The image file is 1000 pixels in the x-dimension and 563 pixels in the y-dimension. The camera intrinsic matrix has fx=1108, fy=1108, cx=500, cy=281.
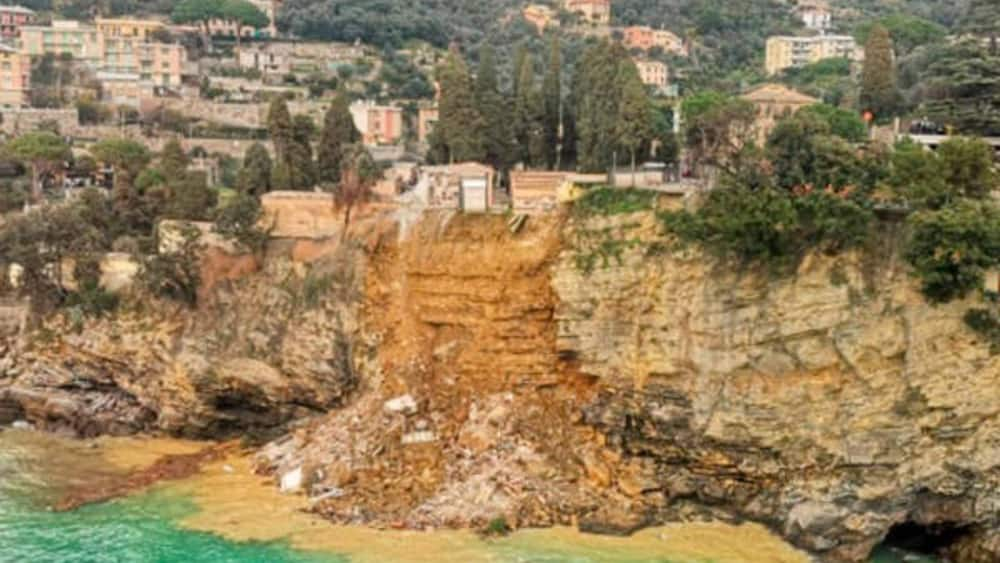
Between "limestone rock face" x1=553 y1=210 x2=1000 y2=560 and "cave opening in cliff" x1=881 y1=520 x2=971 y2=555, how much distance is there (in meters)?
0.51

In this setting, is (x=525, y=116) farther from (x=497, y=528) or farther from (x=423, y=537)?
(x=423, y=537)

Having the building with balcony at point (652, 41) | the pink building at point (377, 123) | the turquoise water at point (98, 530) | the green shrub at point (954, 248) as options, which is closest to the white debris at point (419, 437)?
the turquoise water at point (98, 530)

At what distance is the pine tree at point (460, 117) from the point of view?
1371 inches

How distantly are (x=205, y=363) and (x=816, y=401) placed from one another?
16.8 m

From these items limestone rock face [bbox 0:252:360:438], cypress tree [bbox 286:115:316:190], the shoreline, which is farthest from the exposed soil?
cypress tree [bbox 286:115:316:190]

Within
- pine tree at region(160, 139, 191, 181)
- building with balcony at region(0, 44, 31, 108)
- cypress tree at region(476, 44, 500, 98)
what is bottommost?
pine tree at region(160, 139, 191, 181)

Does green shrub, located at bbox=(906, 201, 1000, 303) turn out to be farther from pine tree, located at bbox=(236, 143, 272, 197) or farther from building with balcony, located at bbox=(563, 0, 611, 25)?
building with balcony, located at bbox=(563, 0, 611, 25)

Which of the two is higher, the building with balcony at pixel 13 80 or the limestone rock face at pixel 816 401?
the building with balcony at pixel 13 80

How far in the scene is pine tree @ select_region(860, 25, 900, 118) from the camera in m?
36.8

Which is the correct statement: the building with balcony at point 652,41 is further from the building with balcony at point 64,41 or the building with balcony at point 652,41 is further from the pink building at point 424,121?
the building with balcony at point 64,41

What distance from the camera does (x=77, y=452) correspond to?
3072 cm

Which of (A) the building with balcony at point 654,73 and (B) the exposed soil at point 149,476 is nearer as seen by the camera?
(B) the exposed soil at point 149,476

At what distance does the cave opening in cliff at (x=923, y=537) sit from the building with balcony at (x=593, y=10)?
63.7 metres

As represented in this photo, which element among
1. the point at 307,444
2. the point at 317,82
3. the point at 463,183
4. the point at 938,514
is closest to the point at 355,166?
the point at 463,183
